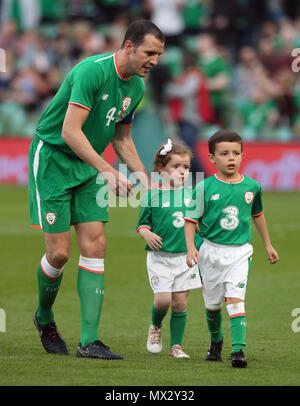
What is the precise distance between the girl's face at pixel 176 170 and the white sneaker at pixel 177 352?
1245 mm

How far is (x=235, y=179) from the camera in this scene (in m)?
5.94

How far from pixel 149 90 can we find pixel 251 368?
16904 millimetres

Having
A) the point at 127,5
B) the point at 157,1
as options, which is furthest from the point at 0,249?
the point at 127,5

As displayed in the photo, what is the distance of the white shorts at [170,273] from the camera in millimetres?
6379

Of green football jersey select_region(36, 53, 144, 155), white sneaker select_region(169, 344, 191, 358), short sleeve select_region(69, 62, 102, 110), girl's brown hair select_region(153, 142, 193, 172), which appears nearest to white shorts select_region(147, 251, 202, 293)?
white sneaker select_region(169, 344, 191, 358)

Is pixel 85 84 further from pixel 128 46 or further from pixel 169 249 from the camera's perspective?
pixel 169 249

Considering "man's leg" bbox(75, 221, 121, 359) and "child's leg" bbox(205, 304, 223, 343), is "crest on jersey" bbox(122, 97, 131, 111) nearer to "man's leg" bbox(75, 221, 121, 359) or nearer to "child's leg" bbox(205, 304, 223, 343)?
"man's leg" bbox(75, 221, 121, 359)

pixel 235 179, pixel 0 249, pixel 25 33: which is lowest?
pixel 0 249

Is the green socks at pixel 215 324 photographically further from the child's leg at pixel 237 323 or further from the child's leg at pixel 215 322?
the child's leg at pixel 237 323

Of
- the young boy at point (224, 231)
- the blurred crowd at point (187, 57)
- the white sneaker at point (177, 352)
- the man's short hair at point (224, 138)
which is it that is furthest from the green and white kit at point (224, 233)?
the blurred crowd at point (187, 57)

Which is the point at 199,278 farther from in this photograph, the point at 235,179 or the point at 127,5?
the point at 127,5

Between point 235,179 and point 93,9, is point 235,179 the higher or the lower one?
the lower one

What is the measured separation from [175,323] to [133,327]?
973mm
